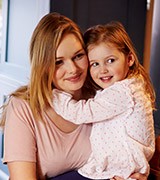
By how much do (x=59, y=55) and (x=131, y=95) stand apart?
33 cm

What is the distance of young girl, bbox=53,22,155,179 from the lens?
1.56 meters

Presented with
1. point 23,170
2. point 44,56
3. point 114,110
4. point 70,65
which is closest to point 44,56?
point 44,56

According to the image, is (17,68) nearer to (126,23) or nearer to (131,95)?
(126,23)

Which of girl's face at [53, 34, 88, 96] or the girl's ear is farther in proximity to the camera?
the girl's ear

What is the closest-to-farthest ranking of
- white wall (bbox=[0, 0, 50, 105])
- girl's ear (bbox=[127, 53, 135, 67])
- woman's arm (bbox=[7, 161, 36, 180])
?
woman's arm (bbox=[7, 161, 36, 180]) < girl's ear (bbox=[127, 53, 135, 67]) < white wall (bbox=[0, 0, 50, 105])

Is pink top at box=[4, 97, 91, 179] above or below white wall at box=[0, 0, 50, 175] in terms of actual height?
below

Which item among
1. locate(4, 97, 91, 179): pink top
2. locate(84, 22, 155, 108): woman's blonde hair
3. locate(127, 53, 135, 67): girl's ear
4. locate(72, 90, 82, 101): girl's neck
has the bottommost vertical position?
locate(4, 97, 91, 179): pink top

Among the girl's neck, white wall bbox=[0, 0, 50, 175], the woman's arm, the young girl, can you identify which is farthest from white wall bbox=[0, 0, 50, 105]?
the woman's arm

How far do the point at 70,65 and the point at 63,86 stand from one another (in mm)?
105

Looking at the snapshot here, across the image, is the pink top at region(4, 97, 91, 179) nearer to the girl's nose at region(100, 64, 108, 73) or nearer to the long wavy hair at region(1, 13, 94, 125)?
the long wavy hair at region(1, 13, 94, 125)

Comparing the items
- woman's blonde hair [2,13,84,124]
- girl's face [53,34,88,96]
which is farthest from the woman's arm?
girl's face [53,34,88,96]

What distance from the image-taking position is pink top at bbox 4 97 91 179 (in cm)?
157

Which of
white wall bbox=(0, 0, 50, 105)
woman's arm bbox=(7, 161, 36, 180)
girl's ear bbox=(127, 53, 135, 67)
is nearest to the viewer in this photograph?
woman's arm bbox=(7, 161, 36, 180)

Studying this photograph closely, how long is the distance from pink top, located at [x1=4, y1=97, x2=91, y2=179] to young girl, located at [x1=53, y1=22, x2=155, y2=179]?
7 cm
